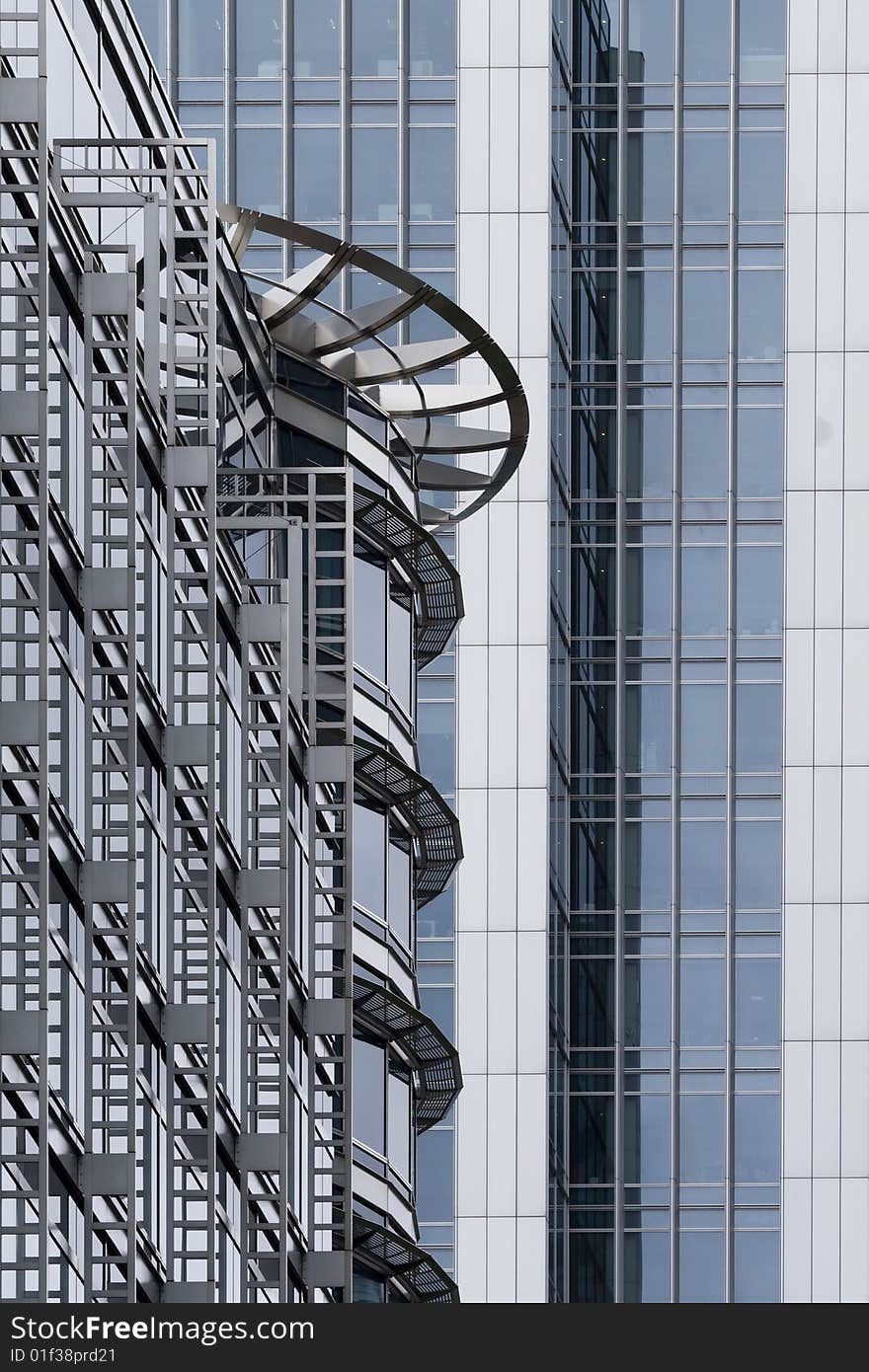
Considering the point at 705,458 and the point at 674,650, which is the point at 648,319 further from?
the point at 674,650

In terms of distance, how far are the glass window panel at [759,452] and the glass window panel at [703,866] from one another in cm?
966

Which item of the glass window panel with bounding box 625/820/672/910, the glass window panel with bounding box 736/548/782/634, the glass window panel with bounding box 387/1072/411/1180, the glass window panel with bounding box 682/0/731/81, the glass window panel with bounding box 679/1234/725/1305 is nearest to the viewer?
the glass window panel with bounding box 387/1072/411/1180

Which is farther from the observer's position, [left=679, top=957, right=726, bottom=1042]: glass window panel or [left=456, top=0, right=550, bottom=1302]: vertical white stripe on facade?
[left=679, top=957, right=726, bottom=1042]: glass window panel

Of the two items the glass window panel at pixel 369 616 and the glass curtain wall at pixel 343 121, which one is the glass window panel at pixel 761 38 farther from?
the glass window panel at pixel 369 616

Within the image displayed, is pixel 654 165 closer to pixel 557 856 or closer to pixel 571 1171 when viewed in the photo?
pixel 557 856

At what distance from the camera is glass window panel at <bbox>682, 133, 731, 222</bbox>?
71.9 meters

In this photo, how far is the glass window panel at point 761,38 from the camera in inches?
2817

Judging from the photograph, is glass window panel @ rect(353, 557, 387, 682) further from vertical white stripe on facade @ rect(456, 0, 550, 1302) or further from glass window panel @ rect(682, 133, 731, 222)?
glass window panel @ rect(682, 133, 731, 222)

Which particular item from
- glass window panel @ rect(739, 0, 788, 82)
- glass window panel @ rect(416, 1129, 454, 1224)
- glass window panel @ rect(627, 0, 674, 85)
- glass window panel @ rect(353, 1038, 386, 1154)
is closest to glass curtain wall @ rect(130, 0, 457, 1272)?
glass window panel @ rect(416, 1129, 454, 1224)

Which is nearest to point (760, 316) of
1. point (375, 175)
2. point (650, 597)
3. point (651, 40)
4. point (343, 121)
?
point (650, 597)

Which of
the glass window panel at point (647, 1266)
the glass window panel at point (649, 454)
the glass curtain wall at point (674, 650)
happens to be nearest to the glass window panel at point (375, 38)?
the glass curtain wall at point (674, 650)

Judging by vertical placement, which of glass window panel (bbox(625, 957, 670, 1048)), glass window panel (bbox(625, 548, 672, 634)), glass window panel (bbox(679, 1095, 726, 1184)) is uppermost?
glass window panel (bbox(625, 548, 672, 634))

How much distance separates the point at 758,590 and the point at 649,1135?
Answer: 15.6m

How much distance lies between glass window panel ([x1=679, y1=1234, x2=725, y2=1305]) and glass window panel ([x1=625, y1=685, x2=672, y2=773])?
1300 cm
